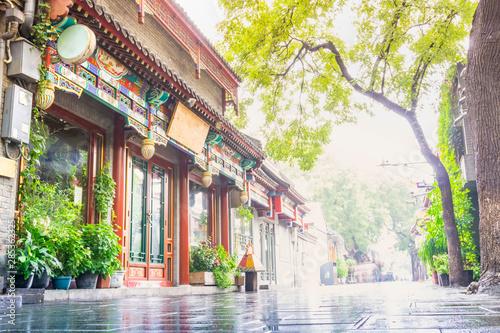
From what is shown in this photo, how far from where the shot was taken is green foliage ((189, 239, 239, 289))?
41.3ft

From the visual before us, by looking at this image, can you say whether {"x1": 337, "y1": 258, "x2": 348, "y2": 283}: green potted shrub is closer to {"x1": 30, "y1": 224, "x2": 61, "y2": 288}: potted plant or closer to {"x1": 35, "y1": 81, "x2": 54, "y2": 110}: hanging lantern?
{"x1": 30, "y1": 224, "x2": 61, "y2": 288}: potted plant

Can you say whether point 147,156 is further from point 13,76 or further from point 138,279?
point 13,76

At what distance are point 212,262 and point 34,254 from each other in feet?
22.1

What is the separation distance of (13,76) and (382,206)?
53502 mm

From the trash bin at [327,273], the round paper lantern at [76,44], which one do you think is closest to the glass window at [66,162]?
the round paper lantern at [76,44]

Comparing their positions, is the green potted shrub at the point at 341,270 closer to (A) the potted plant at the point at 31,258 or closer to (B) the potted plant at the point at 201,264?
(B) the potted plant at the point at 201,264

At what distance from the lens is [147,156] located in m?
9.69

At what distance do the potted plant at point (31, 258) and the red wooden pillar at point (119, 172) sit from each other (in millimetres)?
2503

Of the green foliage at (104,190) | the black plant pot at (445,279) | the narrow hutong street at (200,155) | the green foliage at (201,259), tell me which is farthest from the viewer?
the black plant pot at (445,279)

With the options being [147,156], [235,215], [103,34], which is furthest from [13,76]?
[235,215]

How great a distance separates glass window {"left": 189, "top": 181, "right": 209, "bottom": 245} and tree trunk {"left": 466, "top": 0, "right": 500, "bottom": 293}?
8039 mm

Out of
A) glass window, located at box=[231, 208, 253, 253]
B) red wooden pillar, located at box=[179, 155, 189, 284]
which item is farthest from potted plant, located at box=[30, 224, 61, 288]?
glass window, located at box=[231, 208, 253, 253]

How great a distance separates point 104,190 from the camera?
29.7 ft

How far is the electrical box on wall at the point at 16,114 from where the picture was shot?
6297 millimetres
